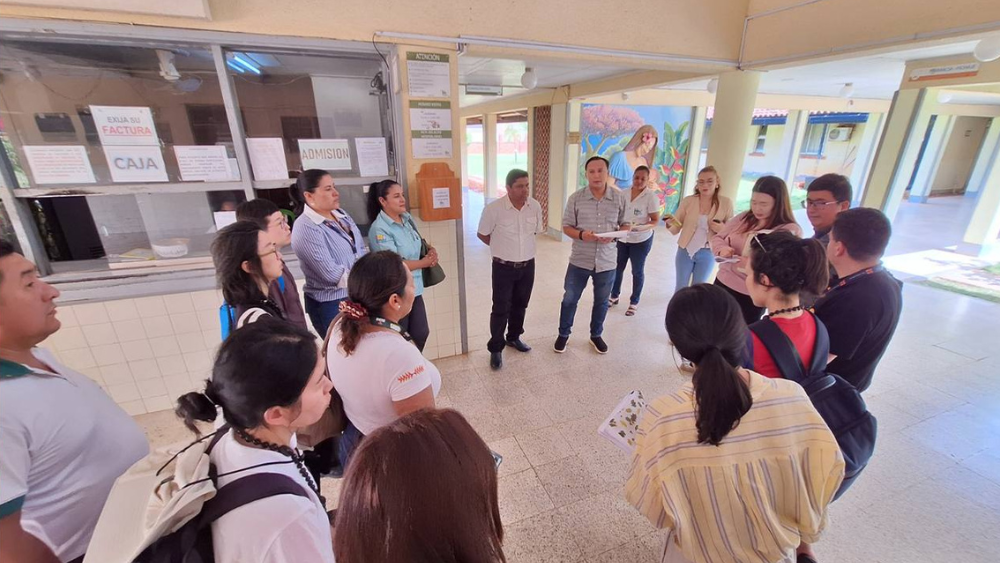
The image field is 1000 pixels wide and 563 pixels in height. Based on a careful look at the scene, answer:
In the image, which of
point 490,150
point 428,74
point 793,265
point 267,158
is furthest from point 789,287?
point 490,150

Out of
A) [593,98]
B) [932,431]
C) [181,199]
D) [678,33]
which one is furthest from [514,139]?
[932,431]

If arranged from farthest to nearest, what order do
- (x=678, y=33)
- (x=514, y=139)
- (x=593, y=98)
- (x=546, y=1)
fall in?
1. (x=514, y=139)
2. (x=593, y=98)
3. (x=678, y=33)
4. (x=546, y=1)

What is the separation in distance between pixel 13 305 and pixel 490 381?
253 cm

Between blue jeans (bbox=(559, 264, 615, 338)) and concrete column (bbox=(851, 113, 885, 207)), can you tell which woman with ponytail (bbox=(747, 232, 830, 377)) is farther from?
concrete column (bbox=(851, 113, 885, 207))

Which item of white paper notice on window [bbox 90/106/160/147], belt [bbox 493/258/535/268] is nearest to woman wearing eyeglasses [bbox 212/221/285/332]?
white paper notice on window [bbox 90/106/160/147]

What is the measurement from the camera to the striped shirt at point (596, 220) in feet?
10.5

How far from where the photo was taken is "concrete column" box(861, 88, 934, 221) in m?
4.73

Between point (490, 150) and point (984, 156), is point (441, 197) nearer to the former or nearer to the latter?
point (490, 150)

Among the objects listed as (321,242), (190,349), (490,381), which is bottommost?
(490,381)

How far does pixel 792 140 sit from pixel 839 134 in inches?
78.9

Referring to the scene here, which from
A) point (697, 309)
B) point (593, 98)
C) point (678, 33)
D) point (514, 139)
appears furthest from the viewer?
point (514, 139)

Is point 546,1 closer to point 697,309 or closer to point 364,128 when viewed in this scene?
point 364,128

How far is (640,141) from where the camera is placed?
7.68m

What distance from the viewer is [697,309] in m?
1.04
